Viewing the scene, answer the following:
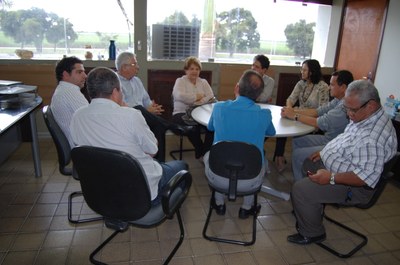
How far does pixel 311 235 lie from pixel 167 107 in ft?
8.95

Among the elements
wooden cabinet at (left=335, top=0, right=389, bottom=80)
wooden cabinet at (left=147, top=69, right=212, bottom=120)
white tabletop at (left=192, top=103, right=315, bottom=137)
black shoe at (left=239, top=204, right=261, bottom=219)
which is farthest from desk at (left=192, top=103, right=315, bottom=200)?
wooden cabinet at (left=335, top=0, right=389, bottom=80)

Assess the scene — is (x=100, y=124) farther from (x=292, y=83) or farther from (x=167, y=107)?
(x=292, y=83)

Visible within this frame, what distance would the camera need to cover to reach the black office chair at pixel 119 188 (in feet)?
4.43

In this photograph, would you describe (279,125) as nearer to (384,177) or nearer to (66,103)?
(384,177)

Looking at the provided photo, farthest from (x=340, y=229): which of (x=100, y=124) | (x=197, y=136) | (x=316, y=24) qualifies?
(x=316, y=24)

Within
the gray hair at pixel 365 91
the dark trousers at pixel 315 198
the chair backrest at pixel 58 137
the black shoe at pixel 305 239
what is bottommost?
the black shoe at pixel 305 239

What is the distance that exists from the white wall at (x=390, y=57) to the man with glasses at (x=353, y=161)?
2.31 metres

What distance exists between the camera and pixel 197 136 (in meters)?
3.33

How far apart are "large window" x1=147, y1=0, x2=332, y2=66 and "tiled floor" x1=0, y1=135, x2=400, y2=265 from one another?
7.32 feet

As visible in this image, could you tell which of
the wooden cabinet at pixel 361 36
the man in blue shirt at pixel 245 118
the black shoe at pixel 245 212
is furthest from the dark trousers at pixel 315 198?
the wooden cabinet at pixel 361 36

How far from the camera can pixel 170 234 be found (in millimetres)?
2199

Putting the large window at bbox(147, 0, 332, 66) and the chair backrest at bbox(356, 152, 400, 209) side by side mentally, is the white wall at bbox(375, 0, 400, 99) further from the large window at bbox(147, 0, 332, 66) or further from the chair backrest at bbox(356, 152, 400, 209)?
the chair backrest at bbox(356, 152, 400, 209)

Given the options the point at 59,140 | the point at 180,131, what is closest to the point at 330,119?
the point at 180,131

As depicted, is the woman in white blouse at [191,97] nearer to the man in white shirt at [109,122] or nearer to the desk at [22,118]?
the desk at [22,118]
